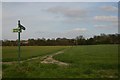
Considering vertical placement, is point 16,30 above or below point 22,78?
above

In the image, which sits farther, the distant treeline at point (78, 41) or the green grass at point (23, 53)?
the distant treeline at point (78, 41)

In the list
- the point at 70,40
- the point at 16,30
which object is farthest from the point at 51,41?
the point at 16,30

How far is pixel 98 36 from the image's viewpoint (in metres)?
126

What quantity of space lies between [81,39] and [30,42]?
106 feet

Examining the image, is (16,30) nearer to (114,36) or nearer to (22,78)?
(22,78)

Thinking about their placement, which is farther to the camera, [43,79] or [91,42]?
[91,42]

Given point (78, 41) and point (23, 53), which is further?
point (78, 41)

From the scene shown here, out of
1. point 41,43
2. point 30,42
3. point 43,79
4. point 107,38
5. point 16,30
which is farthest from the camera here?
point 107,38

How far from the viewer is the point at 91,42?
113 m

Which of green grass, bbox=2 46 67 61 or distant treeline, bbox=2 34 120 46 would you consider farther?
distant treeline, bbox=2 34 120 46

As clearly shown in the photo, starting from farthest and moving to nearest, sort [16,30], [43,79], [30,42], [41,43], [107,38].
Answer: [107,38]
[41,43]
[30,42]
[16,30]
[43,79]

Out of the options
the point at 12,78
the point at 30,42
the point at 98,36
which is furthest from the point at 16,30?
the point at 98,36

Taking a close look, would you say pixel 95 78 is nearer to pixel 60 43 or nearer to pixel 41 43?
pixel 41 43

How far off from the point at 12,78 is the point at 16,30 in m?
3.61
